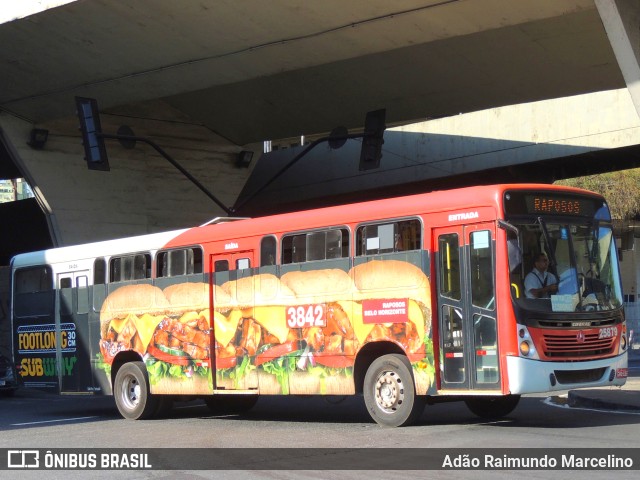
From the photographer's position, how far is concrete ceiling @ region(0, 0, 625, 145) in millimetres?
22438

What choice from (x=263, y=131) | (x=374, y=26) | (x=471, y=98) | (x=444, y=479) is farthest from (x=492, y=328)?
(x=263, y=131)

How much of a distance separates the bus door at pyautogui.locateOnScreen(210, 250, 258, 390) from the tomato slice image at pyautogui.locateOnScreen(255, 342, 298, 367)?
9.8 inches

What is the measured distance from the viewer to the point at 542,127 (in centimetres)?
3059

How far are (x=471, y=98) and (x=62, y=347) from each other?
15.6m

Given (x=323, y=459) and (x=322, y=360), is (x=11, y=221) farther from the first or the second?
(x=323, y=459)

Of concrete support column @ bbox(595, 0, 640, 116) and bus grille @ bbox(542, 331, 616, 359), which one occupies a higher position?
concrete support column @ bbox(595, 0, 640, 116)

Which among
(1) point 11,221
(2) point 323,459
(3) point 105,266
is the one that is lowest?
(2) point 323,459

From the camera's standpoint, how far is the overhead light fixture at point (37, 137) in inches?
1262

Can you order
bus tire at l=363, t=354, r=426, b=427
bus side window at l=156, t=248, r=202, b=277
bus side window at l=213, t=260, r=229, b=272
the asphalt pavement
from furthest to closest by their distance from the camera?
bus side window at l=156, t=248, r=202, b=277
bus side window at l=213, t=260, r=229, b=272
the asphalt pavement
bus tire at l=363, t=354, r=426, b=427

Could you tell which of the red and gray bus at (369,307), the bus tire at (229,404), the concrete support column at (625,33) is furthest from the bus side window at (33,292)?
the concrete support column at (625,33)

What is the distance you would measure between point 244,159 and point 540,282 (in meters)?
25.2

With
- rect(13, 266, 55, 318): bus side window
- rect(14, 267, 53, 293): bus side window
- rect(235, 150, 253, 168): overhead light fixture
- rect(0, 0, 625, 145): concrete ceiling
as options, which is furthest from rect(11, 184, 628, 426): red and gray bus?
rect(235, 150, 253, 168): overhead light fixture

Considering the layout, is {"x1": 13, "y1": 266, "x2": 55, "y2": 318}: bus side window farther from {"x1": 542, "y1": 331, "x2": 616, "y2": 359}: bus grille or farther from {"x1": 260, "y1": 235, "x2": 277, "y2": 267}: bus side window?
{"x1": 542, "y1": 331, "x2": 616, "y2": 359}: bus grille

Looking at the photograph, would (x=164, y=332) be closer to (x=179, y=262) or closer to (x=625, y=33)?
(x=179, y=262)
